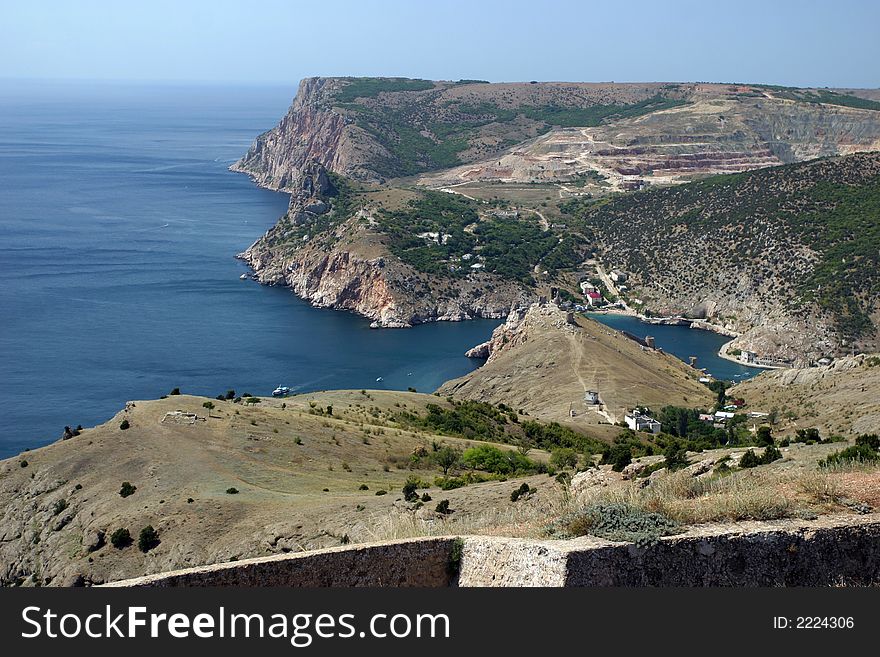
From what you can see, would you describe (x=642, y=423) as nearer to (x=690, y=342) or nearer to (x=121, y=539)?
(x=121, y=539)

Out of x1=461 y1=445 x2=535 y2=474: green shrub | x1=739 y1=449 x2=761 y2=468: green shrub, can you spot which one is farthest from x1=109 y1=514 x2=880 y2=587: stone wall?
x1=461 y1=445 x2=535 y2=474: green shrub

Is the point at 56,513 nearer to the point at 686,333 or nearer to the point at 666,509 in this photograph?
the point at 666,509

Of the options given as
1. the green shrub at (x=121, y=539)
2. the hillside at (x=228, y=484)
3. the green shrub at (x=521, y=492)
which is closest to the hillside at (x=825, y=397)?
the hillside at (x=228, y=484)

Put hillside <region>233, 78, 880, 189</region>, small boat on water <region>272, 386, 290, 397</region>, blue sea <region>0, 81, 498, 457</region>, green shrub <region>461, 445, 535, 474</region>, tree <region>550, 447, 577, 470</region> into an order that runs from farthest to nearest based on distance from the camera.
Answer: hillside <region>233, 78, 880, 189</region>, blue sea <region>0, 81, 498, 457</region>, small boat on water <region>272, 386, 290, 397</region>, green shrub <region>461, 445, 535, 474</region>, tree <region>550, 447, 577, 470</region>

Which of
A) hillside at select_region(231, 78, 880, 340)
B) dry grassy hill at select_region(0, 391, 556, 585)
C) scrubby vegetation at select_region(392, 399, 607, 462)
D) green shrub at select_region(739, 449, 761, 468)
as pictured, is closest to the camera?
green shrub at select_region(739, 449, 761, 468)

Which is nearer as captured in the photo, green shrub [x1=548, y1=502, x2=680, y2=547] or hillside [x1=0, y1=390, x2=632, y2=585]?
green shrub [x1=548, y1=502, x2=680, y2=547]

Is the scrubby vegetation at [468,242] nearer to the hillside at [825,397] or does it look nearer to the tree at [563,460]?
the hillside at [825,397]

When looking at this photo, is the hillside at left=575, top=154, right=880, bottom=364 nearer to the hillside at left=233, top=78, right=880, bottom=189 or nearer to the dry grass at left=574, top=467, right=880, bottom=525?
the hillside at left=233, top=78, right=880, bottom=189
